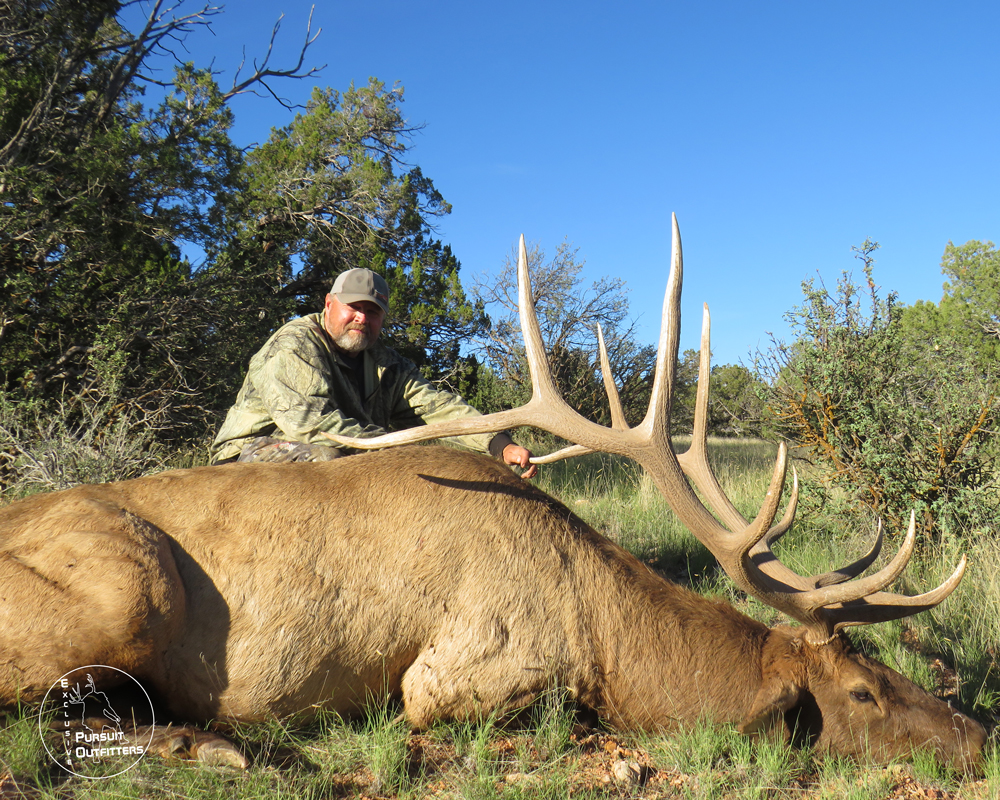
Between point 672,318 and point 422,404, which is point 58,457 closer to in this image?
point 422,404

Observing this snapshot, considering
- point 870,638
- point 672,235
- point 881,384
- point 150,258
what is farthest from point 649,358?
point 672,235

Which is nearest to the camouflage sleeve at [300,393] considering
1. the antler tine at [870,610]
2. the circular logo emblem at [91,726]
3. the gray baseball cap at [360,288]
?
the gray baseball cap at [360,288]

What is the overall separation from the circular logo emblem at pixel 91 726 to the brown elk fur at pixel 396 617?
9cm

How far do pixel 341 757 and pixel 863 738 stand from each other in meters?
1.98

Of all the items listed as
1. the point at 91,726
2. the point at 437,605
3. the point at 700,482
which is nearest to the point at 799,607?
the point at 700,482

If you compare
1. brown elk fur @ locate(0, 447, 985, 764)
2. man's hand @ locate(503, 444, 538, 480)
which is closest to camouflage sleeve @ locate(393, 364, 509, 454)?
man's hand @ locate(503, 444, 538, 480)

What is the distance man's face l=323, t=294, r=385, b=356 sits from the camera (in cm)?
448

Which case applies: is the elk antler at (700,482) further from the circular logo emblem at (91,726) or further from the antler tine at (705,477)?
the circular logo emblem at (91,726)

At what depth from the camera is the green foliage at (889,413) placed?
485 centimetres

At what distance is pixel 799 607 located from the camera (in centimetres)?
272

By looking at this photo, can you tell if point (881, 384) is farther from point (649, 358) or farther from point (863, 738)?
point (649, 358)

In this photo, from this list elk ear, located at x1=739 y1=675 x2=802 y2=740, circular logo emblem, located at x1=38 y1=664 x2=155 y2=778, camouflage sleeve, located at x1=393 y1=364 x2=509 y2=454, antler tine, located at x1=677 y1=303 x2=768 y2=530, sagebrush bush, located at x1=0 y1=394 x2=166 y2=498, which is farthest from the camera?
sagebrush bush, located at x1=0 y1=394 x2=166 y2=498

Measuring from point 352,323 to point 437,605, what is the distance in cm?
233

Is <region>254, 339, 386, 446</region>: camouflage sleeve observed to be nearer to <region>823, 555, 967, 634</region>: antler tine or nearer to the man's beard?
the man's beard
